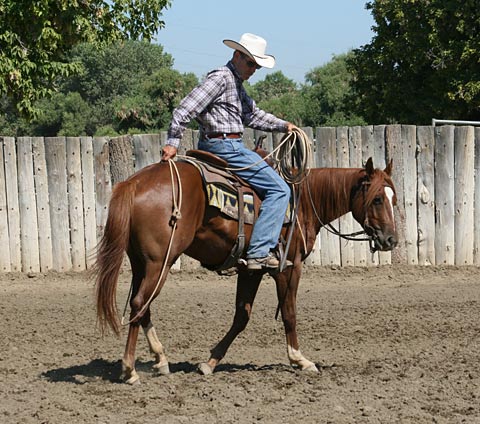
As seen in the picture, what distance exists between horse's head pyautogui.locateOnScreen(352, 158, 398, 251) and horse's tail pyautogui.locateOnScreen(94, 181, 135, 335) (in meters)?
2.07

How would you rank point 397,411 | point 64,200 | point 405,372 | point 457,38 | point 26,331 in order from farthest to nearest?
point 457,38
point 64,200
point 26,331
point 405,372
point 397,411

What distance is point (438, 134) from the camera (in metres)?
11.9

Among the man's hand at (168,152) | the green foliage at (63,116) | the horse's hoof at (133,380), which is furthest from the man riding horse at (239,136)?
the green foliage at (63,116)

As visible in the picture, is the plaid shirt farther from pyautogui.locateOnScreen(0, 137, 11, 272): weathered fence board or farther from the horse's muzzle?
pyautogui.locateOnScreen(0, 137, 11, 272): weathered fence board

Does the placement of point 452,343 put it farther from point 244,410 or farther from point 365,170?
point 244,410

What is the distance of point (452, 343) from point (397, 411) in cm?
238

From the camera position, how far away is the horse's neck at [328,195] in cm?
742

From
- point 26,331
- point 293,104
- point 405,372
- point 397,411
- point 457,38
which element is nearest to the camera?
point 397,411

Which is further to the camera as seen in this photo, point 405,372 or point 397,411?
point 405,372

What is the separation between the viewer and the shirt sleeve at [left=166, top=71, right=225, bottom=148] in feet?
22.1

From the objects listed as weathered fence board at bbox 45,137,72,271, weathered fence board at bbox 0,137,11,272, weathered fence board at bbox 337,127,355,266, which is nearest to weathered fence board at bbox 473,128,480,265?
weathered fence board at bbox 337,127,355,266

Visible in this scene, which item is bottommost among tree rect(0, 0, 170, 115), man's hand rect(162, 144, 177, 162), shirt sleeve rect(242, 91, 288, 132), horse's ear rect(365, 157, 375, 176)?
horse's ear rect(365, 157, 375, 176)

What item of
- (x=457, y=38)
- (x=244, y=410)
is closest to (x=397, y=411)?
(x=244, y=410)

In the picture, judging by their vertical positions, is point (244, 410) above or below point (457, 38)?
below
